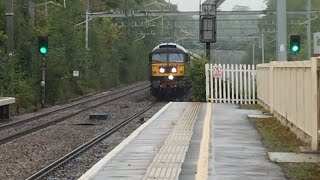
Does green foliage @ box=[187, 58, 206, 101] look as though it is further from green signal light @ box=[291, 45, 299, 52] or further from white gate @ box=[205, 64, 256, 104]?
green signal light @ box=[291, 45, 299, 52]

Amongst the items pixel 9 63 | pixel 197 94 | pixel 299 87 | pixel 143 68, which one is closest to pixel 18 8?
pixel 9 63

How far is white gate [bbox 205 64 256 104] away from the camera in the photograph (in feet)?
93.8

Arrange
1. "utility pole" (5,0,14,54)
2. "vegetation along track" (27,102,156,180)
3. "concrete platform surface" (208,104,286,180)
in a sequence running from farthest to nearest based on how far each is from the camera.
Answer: "utility pole" (5,0,14,54)
"vegetation along track" (27,102,156,180)
"concrete platform surface" (208,104,286,180)

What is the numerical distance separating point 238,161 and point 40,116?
54.1ft

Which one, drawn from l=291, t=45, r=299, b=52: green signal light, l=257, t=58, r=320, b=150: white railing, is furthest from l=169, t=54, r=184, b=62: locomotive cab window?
l=257, t=58, r=320, b=150: white railing

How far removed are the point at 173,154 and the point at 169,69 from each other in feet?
85.2

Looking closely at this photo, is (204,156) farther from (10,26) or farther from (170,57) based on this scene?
(170,57)

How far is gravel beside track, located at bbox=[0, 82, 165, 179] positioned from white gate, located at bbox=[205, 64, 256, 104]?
5294mm

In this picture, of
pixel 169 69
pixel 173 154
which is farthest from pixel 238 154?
pixel 169 69

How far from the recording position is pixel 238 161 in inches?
448

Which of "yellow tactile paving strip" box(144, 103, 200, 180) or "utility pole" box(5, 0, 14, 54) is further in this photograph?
"utility pole" box(5, 0, 14, 54)

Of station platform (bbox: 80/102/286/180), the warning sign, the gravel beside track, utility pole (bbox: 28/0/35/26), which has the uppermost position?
utility pole (bbox: 28/0/35/26)

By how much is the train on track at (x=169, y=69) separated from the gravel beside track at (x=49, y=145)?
12.7 metres

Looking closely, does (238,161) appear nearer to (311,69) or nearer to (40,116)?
(311,69)
